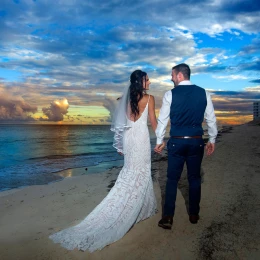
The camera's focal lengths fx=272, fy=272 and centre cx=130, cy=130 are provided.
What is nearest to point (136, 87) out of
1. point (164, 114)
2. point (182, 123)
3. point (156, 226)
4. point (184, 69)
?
point (164, 114)

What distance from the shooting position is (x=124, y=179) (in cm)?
466

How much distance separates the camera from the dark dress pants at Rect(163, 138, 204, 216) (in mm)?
4340

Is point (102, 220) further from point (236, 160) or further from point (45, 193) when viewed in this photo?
point (236, 160)

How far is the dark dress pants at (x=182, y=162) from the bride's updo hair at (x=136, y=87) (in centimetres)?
86

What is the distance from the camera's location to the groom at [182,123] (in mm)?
4242

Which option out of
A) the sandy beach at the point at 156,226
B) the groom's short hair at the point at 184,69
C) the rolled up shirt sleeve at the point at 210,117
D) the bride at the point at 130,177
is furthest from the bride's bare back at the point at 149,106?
the sandy beach at the point at 156,226

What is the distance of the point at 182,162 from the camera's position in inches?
176

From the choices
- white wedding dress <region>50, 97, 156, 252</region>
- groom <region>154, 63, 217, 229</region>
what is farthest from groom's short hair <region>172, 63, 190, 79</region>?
white wedding dress <region>50, 97, 156, 252</region>

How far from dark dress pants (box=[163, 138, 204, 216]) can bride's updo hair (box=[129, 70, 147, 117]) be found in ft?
2.81

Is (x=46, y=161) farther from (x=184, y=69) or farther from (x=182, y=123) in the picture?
(x=184, y=69)

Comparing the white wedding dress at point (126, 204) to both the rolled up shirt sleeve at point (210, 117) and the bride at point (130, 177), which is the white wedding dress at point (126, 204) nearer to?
the bride at point (130, 177)

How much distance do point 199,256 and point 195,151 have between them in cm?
154

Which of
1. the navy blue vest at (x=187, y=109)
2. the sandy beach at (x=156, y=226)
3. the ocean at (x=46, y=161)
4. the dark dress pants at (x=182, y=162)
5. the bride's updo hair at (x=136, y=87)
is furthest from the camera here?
the ocean at (x=46, y=161)

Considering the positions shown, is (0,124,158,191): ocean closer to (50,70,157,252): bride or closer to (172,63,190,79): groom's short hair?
(50,70,157,252): bride
